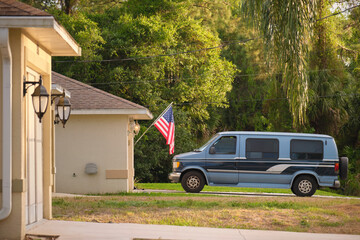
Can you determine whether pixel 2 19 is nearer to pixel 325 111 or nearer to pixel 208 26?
pixel 325 111

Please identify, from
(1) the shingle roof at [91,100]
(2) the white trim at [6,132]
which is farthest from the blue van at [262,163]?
(2) the white trim at [6,132]

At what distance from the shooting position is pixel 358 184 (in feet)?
99.5

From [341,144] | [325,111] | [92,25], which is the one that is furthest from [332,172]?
[92,25]

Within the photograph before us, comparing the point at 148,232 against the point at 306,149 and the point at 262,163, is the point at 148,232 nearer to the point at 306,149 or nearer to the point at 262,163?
the point at 262,163

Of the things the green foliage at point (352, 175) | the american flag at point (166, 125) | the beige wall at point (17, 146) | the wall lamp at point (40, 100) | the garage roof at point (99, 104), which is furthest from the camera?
the green foliage at point (352, 175)

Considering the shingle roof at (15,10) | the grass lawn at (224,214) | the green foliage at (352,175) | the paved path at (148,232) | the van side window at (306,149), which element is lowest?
the green foliage at (352,175)

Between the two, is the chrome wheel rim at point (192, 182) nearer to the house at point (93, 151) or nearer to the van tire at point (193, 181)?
the van tire at point (193, 181)

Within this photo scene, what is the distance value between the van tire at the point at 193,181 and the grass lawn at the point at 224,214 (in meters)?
5.51

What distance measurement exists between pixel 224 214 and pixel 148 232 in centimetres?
302

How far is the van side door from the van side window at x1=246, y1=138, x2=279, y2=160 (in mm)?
419

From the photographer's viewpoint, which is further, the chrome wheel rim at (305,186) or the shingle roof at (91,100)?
the chrome wheel rim at (305,186)

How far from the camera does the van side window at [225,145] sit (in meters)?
19.7

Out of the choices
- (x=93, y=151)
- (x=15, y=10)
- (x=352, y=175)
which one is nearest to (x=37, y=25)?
(x=15, y=10)

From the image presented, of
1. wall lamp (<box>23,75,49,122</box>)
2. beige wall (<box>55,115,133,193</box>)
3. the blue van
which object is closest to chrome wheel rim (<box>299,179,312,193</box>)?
the blue van
